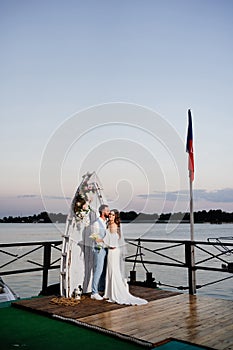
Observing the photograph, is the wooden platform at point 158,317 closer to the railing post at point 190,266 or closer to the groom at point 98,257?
the groom at point 98,257

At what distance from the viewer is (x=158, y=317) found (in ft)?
17.0

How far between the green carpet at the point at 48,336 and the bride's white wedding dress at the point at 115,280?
1.37 meters

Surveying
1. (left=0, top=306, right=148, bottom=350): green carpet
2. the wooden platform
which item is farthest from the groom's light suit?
(left=0, top=306, right=148, bottom=350): green carpet

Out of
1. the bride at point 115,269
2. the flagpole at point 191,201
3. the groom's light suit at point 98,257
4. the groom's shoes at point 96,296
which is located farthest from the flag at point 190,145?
the groom's shoes at point 96,296

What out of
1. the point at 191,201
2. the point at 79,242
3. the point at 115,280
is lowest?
the point at 115,280

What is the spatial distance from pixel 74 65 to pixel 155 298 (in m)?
6.29

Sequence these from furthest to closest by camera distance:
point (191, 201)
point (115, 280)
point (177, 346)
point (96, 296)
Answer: point (191, 201) < point (96, 296) < point (115, 280) < point (177, 346)

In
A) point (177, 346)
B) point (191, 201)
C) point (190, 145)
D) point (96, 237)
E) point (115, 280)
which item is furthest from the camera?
point (190, 145)

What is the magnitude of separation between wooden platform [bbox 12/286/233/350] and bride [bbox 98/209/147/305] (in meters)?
0.21

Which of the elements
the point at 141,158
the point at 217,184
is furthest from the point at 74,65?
the point at 217,184

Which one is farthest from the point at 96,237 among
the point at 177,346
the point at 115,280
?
the point at 177,346

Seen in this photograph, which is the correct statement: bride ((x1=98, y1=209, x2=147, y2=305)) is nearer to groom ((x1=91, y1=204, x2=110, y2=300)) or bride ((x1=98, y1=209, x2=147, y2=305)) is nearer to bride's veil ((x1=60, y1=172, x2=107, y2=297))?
groom ((x1=91, y1=204, x2=110, y2=300))

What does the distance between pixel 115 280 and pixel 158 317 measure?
1.28m

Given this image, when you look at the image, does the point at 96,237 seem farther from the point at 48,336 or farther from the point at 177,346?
the point at 177,346
